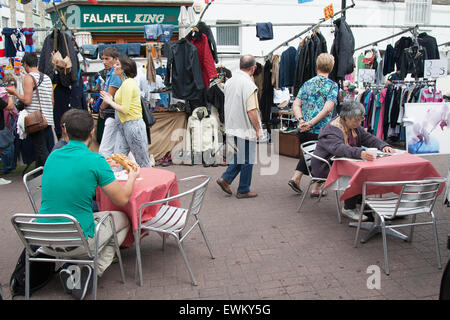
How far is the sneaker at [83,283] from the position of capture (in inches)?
114

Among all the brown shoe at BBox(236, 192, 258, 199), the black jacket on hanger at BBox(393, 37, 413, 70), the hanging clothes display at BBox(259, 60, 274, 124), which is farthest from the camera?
the black jacket on hanger at BBox(393, 37, 413, 70)

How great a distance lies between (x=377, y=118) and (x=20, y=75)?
7.85 metres

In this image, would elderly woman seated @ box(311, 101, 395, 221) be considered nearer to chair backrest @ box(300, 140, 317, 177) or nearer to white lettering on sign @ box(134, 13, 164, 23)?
chair backrest @ box(300, 140, 317, 177)

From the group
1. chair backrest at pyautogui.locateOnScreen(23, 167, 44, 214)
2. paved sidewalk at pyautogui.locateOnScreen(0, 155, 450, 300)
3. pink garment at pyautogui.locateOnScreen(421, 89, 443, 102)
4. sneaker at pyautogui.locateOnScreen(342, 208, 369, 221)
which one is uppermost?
pink garment at pyautogui.locateOnScreen(421, 89, 443, 102)

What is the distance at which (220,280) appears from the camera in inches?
127

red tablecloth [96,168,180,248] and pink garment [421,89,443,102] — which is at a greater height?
pink garment [421,89,443,102]

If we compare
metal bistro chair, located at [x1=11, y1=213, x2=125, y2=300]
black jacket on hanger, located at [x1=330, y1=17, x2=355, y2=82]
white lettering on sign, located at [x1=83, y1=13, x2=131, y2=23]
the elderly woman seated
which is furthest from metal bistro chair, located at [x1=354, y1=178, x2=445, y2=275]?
white lettering on sign, located at [x1=83, y1=13, x2=131, y2=23]

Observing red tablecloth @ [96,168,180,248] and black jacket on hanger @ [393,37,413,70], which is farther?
black jacket on hanger @ [393,37,413,70]

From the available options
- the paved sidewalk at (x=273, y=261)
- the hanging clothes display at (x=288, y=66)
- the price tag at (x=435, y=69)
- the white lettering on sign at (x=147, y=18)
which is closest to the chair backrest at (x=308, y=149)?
the paved sidewalk at (x=273, y=261)

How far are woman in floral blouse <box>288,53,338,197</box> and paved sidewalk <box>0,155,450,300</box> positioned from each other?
3.03 ft

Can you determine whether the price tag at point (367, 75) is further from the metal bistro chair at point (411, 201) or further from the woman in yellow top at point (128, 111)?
the metal bistro chair at point (411, 201)

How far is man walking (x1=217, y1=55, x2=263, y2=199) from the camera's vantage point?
508 cm
